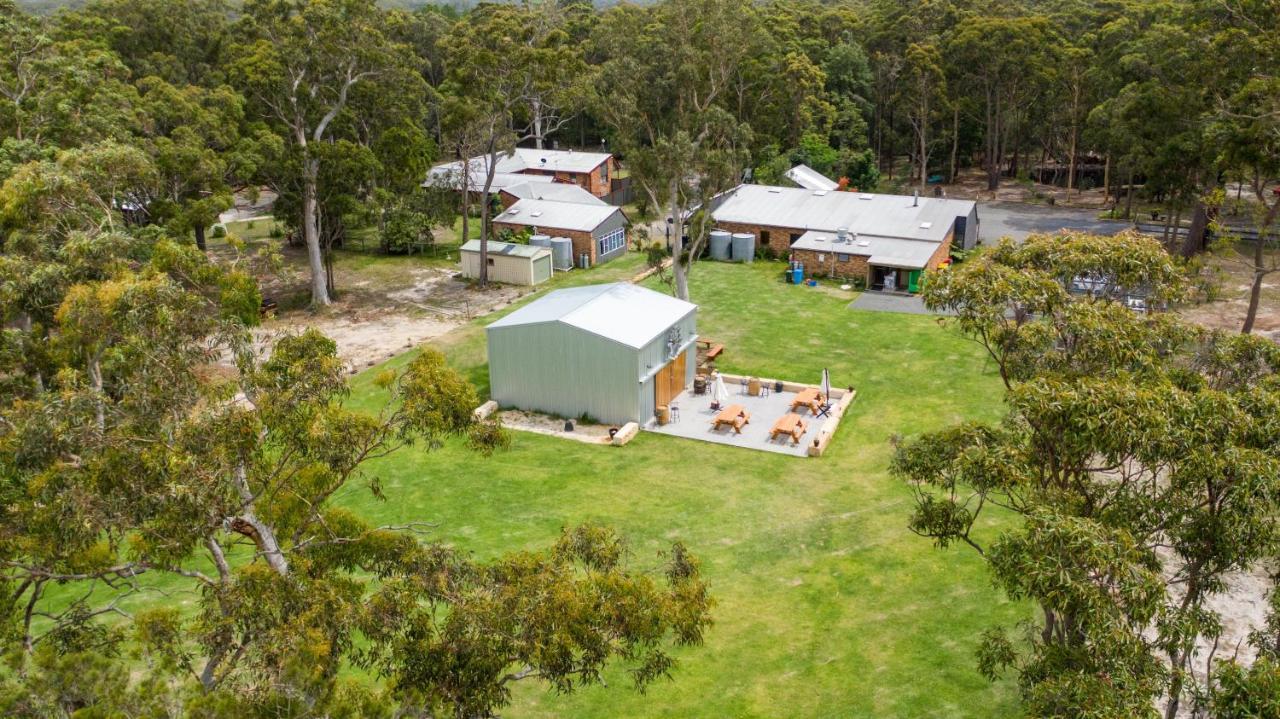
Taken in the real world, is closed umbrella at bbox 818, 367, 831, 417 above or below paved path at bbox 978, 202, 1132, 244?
below

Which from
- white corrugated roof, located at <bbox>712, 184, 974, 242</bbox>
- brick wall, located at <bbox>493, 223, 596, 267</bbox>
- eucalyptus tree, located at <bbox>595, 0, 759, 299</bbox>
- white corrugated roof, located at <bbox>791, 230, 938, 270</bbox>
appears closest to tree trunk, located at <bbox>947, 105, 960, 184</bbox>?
eucalyptus tree, located at <bbox>595, 0, 759, 299</bbox>

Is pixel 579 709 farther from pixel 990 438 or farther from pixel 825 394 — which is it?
pixel 825 394

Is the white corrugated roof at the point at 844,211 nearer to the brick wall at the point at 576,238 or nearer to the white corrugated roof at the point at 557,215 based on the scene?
the white corrugated roof at the point at 557,215

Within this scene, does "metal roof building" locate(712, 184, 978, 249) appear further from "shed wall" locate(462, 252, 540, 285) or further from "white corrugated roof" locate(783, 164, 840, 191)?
"shed wall" locate(462, 252, 540, 285)

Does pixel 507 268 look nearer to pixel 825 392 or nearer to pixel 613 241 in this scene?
pixel 613 241

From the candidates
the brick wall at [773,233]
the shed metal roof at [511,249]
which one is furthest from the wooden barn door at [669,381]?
the brick wall at [773,233]

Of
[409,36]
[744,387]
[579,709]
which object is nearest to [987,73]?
[744,387]

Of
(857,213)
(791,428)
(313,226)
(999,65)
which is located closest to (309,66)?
(313,226)
